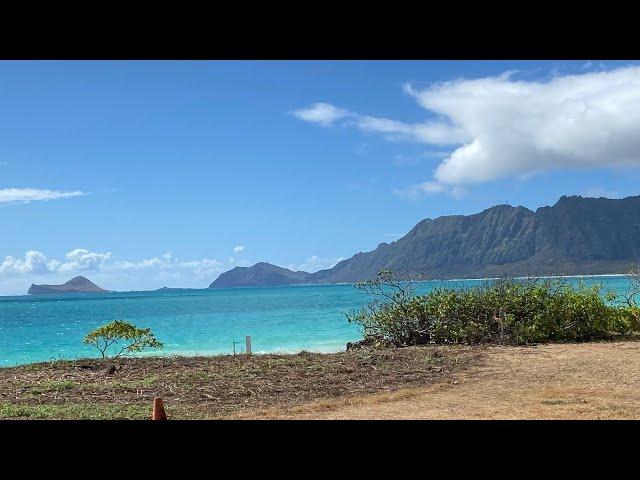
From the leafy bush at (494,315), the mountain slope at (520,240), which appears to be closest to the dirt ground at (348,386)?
the leafy bush at (494,315)

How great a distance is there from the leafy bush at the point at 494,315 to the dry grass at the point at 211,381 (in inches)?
57.7

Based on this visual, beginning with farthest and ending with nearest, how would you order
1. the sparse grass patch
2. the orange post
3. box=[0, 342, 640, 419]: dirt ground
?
box=[0, 342, 640, 419]: dirt ground → the sparse grass patch → the orange post

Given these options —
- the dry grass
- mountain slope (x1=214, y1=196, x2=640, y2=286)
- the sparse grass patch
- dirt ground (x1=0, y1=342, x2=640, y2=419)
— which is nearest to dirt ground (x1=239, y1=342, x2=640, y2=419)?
dirt ground (x1=0, y1=342, x2=640, y2=419)

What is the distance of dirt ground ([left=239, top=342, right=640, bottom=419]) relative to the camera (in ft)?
21.3

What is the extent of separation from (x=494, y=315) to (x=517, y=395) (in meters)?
5.17

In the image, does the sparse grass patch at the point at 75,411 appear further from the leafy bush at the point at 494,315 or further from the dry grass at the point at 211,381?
the leafy bush at the point at 494,315

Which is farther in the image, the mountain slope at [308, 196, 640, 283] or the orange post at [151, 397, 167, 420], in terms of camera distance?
the mountain slope at [308, 196, 640, 283]

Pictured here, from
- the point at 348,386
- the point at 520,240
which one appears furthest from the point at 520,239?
the point at 348,386

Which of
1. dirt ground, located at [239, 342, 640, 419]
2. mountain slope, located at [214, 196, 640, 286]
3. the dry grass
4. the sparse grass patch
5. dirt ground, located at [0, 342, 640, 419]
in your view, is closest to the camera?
the sparse grass patch

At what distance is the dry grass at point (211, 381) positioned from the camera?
7.00 metres

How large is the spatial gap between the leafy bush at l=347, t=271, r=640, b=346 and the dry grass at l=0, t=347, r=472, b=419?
1.47 metres

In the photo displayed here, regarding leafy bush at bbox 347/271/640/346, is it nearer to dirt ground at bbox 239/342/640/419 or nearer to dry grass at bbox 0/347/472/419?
dry grass at bbox 0/347/472/419
